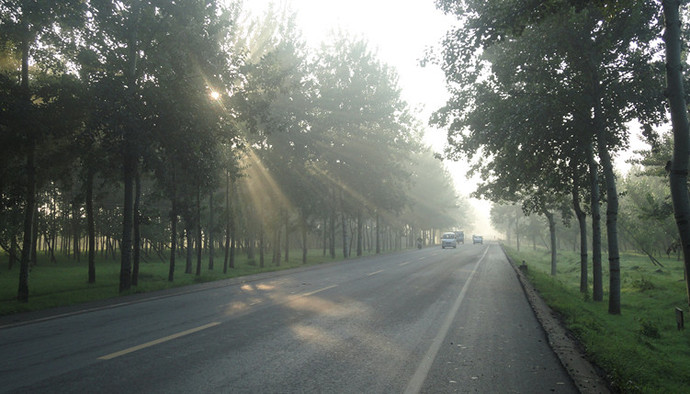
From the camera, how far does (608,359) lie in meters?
5.74

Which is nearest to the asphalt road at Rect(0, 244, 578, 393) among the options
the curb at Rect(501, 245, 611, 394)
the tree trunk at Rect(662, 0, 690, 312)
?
the curb at Rect(501, 245, 611, 394)

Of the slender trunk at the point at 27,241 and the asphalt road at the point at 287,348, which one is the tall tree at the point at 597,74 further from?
the slender trunk at the point at 27,241

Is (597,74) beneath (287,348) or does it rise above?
above

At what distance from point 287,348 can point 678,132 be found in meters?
6.92

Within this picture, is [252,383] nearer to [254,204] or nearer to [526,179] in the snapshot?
[526,179]

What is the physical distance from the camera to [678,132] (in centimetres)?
646

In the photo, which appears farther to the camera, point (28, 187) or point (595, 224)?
point (595, 224)

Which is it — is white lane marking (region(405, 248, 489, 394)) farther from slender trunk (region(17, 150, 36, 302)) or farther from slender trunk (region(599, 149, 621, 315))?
slender trunk (region(17, 150, 36, 302))

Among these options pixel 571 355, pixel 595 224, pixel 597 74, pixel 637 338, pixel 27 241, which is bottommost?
pixel 637 338

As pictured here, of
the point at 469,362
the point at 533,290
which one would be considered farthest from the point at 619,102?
the point at 469,362

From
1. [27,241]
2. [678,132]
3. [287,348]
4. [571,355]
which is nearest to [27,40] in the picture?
[27,241]

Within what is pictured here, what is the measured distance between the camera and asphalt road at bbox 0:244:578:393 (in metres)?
4.69

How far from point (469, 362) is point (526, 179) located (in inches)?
389

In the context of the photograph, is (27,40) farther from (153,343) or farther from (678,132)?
(678,132)
